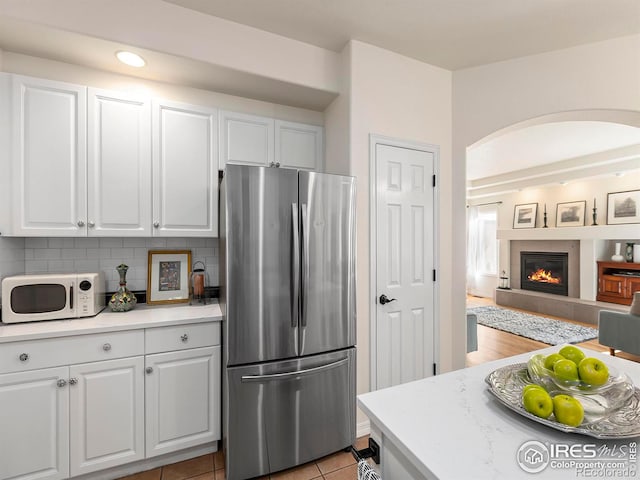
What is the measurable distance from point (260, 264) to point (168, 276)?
99 cm

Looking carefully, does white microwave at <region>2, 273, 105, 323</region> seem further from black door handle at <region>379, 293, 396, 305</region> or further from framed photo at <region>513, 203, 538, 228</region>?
framed photo at <region>513, 203, 538, 228</region>

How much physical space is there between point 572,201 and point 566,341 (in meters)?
3.18

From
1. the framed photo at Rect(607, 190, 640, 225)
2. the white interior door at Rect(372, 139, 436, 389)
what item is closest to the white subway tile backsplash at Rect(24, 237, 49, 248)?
the white interior door at Rect(372, 139, 436, 389)

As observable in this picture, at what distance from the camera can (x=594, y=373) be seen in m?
0.81

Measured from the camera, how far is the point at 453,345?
2658mm

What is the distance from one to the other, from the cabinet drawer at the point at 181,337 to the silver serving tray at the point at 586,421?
1.58 metres

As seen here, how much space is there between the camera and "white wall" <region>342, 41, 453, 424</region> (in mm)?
2264

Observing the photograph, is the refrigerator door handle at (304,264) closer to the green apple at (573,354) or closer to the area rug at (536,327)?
the green apple at (573,354)

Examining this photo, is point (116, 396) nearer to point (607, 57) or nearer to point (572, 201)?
point (607, 57)

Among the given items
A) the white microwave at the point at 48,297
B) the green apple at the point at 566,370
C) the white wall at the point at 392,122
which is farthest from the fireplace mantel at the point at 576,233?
the white microwave at the point at 48,297

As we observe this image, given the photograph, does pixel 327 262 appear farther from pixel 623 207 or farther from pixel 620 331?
pixel 623 207

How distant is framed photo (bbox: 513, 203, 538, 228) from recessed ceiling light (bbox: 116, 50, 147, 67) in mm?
7540

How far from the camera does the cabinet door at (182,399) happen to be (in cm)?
183

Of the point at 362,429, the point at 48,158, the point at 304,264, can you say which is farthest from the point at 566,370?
the point at 48,158
